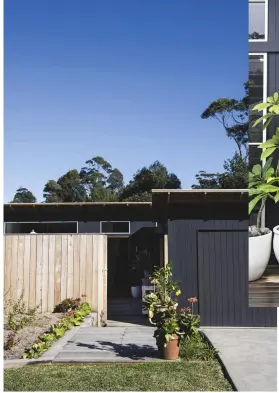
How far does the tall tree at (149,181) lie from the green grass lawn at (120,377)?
13013 millimetres

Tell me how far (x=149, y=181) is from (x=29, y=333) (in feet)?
42.6

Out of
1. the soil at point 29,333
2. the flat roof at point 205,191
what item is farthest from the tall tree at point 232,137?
the soil at point 29,333

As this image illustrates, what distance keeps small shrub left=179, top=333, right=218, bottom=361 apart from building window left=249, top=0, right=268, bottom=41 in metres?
2.89

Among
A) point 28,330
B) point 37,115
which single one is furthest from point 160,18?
point 28,330

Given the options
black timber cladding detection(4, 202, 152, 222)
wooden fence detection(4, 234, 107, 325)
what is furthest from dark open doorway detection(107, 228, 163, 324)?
wooden fence detection(4, 234, 107, 325)

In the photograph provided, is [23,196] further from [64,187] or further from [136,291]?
[136,291]

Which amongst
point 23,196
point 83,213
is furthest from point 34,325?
point 23,196

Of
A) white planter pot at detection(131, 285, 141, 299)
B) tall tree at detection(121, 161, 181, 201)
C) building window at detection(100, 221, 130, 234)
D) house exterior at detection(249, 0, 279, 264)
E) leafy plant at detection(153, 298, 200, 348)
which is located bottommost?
white planter pot at detection(131, 285, 141, 299)

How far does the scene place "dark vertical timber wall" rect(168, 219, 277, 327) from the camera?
618 cm

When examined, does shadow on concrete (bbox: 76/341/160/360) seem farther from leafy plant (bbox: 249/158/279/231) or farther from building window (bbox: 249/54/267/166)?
building window (bbox: 249/54/267/166)

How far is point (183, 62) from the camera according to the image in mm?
15070

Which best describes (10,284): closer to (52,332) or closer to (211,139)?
(52,332)

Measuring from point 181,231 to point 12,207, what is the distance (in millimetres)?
4658

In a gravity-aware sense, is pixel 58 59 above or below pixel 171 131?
above
